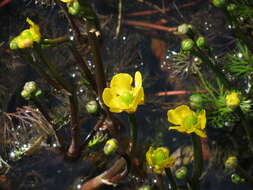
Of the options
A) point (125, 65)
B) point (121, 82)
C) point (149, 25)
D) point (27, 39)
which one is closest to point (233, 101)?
point (121, 82)

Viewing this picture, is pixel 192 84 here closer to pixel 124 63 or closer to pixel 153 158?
pixel 124 63

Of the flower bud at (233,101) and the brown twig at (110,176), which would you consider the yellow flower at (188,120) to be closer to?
the flower bud at (233,101)

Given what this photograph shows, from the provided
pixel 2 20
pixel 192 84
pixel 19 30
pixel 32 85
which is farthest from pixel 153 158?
pixel 2 20

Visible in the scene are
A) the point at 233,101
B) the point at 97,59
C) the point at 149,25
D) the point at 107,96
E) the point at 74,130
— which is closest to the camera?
the point at 233,101

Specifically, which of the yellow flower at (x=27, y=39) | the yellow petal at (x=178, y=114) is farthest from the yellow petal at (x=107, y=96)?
the yellow flower at (x=27, y=39)

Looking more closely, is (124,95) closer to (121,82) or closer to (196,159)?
(121,82)

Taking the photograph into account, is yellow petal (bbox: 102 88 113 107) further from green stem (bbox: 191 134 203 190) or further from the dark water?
the dark water
